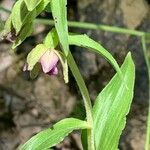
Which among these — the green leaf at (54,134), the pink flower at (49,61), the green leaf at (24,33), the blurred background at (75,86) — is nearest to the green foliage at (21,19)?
the green leaf at (24,33)

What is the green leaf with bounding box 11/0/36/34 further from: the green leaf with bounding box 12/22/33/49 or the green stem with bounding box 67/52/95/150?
the green stem with bounding box 67/52/95/150

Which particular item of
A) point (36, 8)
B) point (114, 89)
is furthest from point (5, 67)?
point (36, 8)

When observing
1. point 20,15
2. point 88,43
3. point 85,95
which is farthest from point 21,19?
point 85,95

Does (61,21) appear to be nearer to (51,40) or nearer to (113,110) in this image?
(51,40)

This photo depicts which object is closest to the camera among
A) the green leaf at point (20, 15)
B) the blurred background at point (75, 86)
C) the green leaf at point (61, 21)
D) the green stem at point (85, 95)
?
the green leaf at point (61, 21)

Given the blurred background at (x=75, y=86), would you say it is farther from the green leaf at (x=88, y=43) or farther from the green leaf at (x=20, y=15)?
the green leaf at (x=20, y=15)

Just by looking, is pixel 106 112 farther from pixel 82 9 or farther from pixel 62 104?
pixel 82 9
